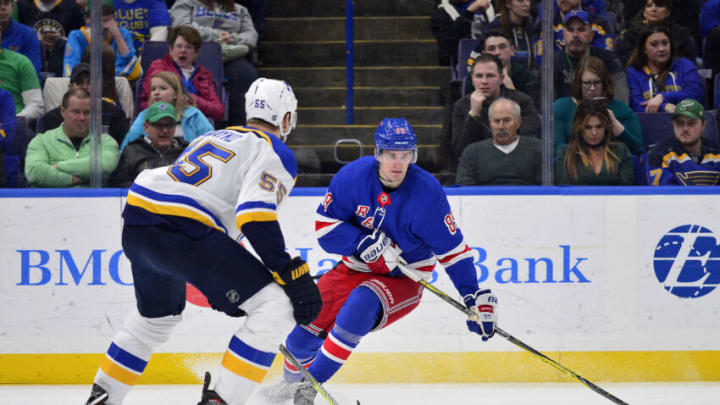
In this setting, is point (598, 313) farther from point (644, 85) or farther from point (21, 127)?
point (21, 127)

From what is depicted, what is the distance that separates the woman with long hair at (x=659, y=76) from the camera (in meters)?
4.27

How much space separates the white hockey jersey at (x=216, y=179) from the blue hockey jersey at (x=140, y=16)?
1655 millimetres

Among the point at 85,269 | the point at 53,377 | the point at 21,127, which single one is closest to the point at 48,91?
the point at 21,127

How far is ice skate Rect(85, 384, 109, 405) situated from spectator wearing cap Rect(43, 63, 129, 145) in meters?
1.52

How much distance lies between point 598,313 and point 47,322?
8.30ft

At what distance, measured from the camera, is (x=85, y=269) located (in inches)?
157

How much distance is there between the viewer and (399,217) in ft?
11.0

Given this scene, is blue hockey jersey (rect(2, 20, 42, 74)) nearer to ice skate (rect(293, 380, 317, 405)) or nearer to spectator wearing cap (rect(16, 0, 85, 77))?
spectator wearing cap (rect(16, 0, 85, 77))

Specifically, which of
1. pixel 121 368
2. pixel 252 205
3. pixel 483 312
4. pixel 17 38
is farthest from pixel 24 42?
pixel 483 312

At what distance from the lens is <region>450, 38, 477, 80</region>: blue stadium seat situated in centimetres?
422

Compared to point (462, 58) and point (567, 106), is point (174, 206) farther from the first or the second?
point (567, 106)

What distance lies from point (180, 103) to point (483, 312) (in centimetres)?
181

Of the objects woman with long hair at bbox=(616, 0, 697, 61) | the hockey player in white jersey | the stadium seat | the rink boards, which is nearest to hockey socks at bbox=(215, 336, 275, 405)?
the hockey player in white jersey

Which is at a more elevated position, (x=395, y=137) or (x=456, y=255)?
(x=395, y=137)
